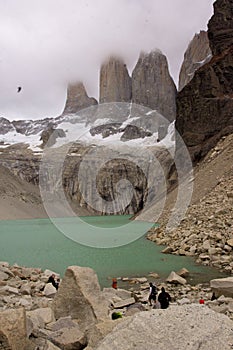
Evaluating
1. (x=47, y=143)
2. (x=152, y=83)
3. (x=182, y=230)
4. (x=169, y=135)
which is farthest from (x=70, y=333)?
(x=47, y=143)

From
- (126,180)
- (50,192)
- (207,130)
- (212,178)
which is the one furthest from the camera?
(50,192)

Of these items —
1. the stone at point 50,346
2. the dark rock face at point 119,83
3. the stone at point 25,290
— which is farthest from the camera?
the dark rock face at point 119,83

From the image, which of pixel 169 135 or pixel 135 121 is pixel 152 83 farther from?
pixel 169 135

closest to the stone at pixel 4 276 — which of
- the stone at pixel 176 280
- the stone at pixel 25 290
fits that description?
the stone at pixel 25 290

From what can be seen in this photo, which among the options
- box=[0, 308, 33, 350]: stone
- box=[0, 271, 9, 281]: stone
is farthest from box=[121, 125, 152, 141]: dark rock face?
box=[0, 308, 33, 350]: stone

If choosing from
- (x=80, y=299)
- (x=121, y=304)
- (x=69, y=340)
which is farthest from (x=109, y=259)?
(x=69, y=340)

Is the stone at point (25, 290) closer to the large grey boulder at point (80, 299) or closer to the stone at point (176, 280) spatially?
the large grey boulder at point (80, 299)

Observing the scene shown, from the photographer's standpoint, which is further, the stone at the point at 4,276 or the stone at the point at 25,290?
the stone at the point at 4,276
